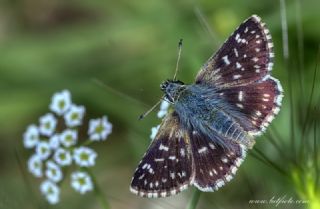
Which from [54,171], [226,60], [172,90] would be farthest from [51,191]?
[226,60]

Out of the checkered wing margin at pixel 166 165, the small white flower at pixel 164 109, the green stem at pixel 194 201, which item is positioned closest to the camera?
the green stem at pixel 194 201

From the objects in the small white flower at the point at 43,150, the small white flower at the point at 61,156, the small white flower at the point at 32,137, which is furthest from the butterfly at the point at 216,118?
the small white flower at the point at 32,137

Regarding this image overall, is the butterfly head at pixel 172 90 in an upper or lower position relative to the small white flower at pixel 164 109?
A: upper

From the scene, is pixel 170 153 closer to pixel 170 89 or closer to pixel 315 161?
pixel 170 89

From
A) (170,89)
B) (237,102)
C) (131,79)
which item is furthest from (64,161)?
(131,79)

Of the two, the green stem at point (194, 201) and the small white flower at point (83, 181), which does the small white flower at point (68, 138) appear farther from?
the green stem at point (194, 201)

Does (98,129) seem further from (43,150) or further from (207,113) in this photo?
(207,113)

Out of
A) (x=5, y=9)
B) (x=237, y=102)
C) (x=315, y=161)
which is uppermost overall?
(x=5, y=9)
